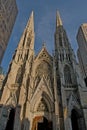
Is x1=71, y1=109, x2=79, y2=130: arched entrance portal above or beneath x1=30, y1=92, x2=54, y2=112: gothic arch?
beneath

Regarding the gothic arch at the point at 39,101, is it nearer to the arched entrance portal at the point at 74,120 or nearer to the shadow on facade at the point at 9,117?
the shadow on facade at the point at 9,117

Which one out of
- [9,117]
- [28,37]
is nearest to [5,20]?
[28,37]

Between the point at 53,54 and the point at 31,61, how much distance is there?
410 cm

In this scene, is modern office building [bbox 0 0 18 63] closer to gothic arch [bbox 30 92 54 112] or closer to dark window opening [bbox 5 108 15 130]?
gothic arch [bbox 30 92 54 112]

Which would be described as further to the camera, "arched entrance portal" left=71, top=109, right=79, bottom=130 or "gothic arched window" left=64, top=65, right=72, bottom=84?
"gothic arched window" left=64, top=65, right=72, bottom=84

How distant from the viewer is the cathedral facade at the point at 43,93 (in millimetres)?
17320

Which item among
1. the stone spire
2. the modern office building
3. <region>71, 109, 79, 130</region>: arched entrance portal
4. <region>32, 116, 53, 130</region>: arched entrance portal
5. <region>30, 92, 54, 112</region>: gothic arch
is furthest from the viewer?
the stone spire

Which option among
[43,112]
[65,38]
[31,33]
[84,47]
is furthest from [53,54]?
[84,47]

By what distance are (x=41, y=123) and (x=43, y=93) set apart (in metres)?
3.99

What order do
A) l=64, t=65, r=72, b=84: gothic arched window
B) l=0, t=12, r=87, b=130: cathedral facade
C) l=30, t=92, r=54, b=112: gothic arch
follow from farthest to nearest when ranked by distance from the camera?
l=64, t=65, r=72, b=84: gothic arched window < l=30, t=92, r=54, b=112: gothic arch < l=0, t=12, r=87, b=130: cathedral facade

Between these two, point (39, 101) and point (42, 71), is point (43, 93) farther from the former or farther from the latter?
point (42, 71)

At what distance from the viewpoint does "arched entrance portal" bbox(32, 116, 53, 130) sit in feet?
58.9

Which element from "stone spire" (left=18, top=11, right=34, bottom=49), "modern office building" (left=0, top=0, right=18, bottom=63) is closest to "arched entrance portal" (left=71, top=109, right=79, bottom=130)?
"stone spire" (left=18, top=11, right=34, bottom=49)

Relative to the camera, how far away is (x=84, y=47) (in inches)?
1764
